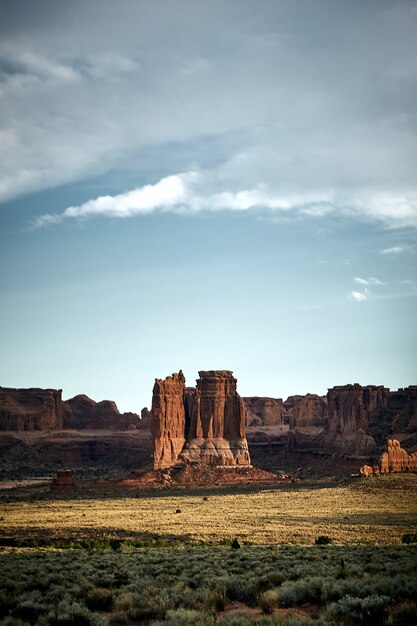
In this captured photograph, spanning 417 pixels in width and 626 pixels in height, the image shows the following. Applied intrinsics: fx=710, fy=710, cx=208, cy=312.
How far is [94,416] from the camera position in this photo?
17238 cm

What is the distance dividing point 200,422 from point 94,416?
76.9 meters

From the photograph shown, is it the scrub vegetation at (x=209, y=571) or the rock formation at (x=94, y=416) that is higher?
the rock formation at (x=94, y=416)

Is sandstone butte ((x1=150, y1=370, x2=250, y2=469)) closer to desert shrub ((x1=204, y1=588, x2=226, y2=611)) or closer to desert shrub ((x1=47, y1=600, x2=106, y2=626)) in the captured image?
desert shrub ((x1=204, y1=588, x2=226, y2=611))

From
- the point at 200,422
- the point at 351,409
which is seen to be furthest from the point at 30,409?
the point at 351,409

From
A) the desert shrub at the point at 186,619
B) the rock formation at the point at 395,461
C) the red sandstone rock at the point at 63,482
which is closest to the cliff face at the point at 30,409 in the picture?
the red sandstone rock at the point at 63,482

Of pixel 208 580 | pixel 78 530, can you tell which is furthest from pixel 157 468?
pixel 208 580

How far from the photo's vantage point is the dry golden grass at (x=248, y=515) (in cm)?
4288

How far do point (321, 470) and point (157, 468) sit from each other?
1087 inches

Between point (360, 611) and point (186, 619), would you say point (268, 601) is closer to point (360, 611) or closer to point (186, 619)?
point (360, 611)

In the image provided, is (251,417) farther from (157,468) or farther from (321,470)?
(157,468)

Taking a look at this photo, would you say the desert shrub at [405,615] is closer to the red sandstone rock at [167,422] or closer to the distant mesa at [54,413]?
the red sandstone rock at [167,422]

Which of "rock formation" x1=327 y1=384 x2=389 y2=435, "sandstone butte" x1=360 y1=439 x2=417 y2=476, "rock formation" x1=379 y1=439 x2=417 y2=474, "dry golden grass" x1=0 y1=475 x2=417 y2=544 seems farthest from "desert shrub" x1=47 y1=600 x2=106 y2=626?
"rock formation" x1=327 y1=384 x2=389 y2=435

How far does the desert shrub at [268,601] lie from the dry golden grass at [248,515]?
74.4 feet

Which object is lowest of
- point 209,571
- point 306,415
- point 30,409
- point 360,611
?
point 209,571
